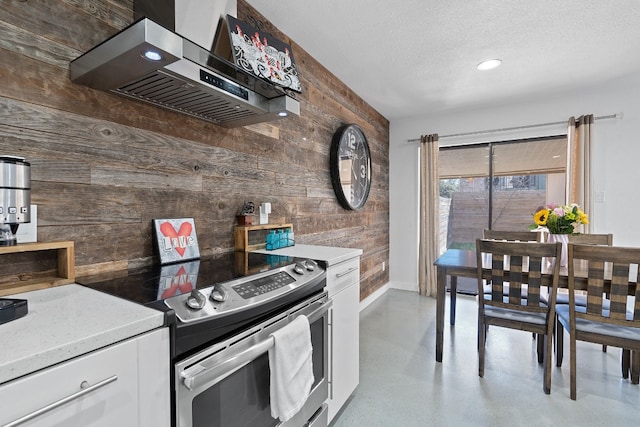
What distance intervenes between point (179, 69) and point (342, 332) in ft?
4.90

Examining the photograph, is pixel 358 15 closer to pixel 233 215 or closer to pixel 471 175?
pixel 233 215

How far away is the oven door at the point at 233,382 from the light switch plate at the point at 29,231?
707mm

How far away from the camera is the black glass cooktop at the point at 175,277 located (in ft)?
3.14

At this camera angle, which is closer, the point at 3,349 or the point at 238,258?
the point at 3,349

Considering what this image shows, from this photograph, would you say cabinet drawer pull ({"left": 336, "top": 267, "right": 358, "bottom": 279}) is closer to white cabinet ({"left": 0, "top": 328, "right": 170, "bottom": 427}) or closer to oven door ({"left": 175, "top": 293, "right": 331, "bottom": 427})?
oven door ({"left": 175, "top": 293, "right": 331, "bottom": 427})

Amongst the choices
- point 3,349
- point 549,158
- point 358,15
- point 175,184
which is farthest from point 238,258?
point 549,158

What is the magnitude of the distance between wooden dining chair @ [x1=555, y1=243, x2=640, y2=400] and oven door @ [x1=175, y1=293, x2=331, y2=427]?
165 centimetres

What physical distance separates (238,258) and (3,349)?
3.38ft

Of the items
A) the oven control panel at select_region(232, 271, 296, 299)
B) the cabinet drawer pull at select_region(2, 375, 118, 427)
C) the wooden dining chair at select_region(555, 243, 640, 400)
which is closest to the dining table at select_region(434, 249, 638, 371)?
the wooden dining chair at select_region(555, 243, 640, 400)

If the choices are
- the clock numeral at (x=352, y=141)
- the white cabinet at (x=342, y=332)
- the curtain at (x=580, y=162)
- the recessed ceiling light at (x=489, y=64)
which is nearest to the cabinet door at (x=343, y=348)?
the white cabinet at (x=342, y=332)

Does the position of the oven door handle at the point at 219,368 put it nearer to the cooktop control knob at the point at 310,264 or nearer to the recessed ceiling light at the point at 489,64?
the cooktop control knob at the point at 310,264

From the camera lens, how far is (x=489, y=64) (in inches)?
106

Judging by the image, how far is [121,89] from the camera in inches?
48.6

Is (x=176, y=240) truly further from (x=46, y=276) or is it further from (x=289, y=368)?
(x=289, y=368)
